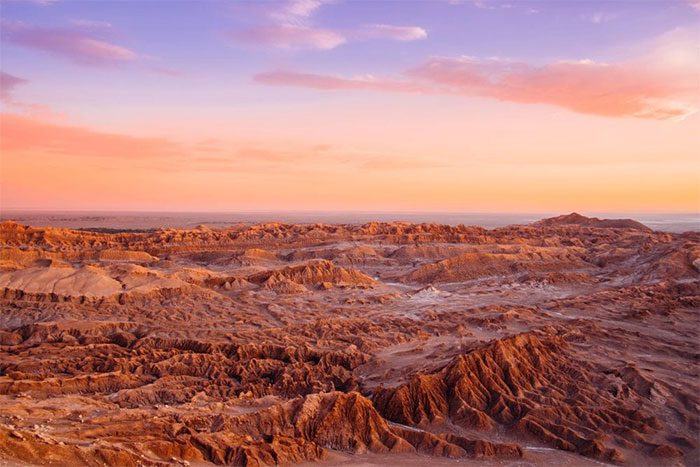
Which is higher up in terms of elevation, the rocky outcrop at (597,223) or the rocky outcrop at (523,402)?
the rocky outcrop at (597,223)

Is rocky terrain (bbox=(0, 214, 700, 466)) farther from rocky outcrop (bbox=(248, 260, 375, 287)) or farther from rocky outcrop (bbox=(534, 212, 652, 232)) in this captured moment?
rocky outcrop (bbox=(534, 212, 652, 232))

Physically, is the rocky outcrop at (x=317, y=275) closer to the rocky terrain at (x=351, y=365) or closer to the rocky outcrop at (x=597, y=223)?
the rocky terrain at (x=351, y=365)

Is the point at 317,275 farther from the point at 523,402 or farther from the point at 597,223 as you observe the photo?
the point at 597,223

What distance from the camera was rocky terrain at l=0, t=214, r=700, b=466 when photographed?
44.9ft

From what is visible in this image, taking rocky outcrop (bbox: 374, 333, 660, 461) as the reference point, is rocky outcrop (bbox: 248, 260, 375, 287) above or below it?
above

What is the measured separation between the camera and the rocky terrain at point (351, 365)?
1370 centimetres

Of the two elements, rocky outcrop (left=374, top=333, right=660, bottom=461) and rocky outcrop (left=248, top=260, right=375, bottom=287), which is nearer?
rocky outcrop (left=374, top=333, right=660, bottom=461)

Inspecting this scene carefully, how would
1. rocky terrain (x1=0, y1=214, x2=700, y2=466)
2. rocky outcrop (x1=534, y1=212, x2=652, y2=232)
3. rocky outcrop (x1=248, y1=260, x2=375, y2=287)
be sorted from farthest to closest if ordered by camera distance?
rocky outcrop (x1=534, y1=212, x2=652, y2=232) → rocky outcrop (x1=248, y1=260, x2=375, y2=287) → rocky terrain (x1=0, y1=214, x2=700, y2=466)

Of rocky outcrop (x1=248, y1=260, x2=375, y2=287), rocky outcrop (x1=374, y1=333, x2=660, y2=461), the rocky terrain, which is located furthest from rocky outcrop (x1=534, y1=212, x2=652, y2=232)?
rocky outcrop (x1=374, y1=333, x2=660, y2=461)

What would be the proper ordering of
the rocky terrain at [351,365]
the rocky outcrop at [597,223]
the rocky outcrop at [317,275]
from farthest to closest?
the rocky outcrop at [597,223], the rocky outcrop at [317,275], the rocky terrain at [351,365]

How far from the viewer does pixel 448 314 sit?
30094 millimetres

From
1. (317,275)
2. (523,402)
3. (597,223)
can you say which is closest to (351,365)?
(523,402)

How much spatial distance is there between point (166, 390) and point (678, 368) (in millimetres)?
17536

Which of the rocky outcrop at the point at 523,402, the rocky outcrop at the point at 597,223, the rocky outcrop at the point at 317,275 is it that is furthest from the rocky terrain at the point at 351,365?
the rocky outcrop at the point at 597,223
